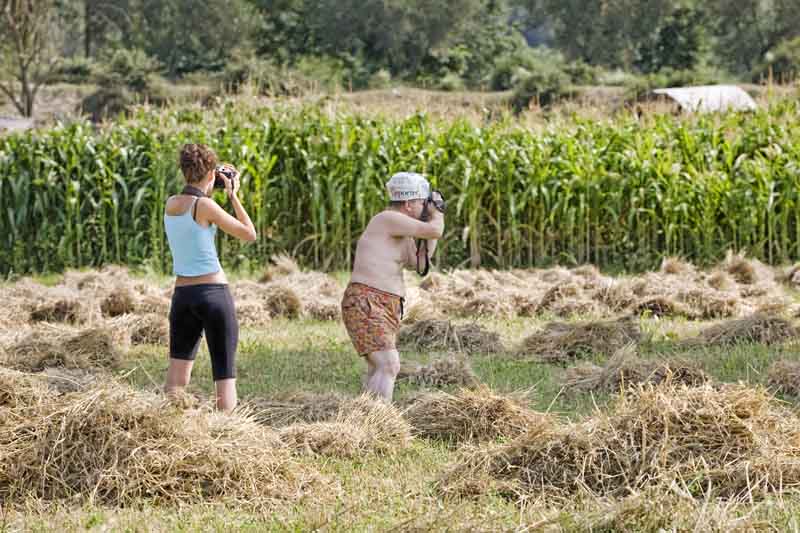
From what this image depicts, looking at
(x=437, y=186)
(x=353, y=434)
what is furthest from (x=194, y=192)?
(x=437, y=186)

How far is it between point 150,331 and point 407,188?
367cm

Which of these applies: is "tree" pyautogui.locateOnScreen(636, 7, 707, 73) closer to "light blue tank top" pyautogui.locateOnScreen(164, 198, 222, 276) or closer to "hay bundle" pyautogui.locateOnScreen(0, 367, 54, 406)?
"light blue tank top" pyautogui.locateOnScreen(164, 198, 222, 276)

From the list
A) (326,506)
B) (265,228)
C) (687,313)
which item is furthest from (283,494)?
(265,228)

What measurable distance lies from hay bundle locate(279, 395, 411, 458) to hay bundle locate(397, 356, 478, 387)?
1335mm

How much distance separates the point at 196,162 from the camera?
596 cm

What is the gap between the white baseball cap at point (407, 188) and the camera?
667 centimetres

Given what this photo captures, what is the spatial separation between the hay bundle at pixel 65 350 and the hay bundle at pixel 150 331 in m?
0.61

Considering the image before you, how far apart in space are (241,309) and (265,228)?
4.05 m

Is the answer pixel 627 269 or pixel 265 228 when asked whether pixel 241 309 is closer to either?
pixel 265 228

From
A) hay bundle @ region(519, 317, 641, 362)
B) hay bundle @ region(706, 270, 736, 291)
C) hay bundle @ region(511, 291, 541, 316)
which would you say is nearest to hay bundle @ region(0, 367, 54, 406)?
hay bundle @ region(519, 317, 641, 362)

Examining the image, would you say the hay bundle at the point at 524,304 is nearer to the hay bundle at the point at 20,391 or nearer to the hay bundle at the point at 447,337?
the hay bundle at the point at 447,337

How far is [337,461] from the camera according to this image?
17.6 feet

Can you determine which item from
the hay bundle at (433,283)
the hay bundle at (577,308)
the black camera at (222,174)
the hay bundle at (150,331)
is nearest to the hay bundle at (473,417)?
the black camera at (222,174)

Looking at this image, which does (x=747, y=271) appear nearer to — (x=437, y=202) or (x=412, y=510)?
(x=437, y=202)
